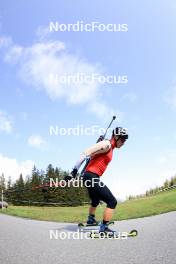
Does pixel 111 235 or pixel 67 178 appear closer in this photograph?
pixel 67 178

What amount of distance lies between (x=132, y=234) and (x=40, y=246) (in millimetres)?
2056

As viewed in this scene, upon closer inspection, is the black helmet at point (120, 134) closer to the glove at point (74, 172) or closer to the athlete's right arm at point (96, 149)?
the athlete's right arm at point (96, 149)

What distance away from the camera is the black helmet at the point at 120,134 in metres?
8.15

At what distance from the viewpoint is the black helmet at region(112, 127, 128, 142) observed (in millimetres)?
8155

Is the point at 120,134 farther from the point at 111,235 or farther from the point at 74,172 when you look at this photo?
the point at 111,235

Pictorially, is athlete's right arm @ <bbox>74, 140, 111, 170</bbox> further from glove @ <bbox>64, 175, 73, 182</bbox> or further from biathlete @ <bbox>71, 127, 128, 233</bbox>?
glove @ <bbox>64, 175, 73, 182</bbox>

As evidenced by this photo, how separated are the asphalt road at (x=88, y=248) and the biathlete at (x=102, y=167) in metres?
0.75

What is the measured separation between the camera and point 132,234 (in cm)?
860

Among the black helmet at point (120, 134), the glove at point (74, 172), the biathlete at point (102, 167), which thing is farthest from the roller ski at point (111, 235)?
the black helmet at point (120, 134)

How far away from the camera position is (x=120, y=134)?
26.7 ft

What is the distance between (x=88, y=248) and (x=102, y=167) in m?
1.72

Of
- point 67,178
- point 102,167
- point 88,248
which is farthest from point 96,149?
point 88,248

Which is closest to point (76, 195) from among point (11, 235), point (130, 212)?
point (130, 212)

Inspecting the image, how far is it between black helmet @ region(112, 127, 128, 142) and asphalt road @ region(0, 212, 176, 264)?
2.15m
